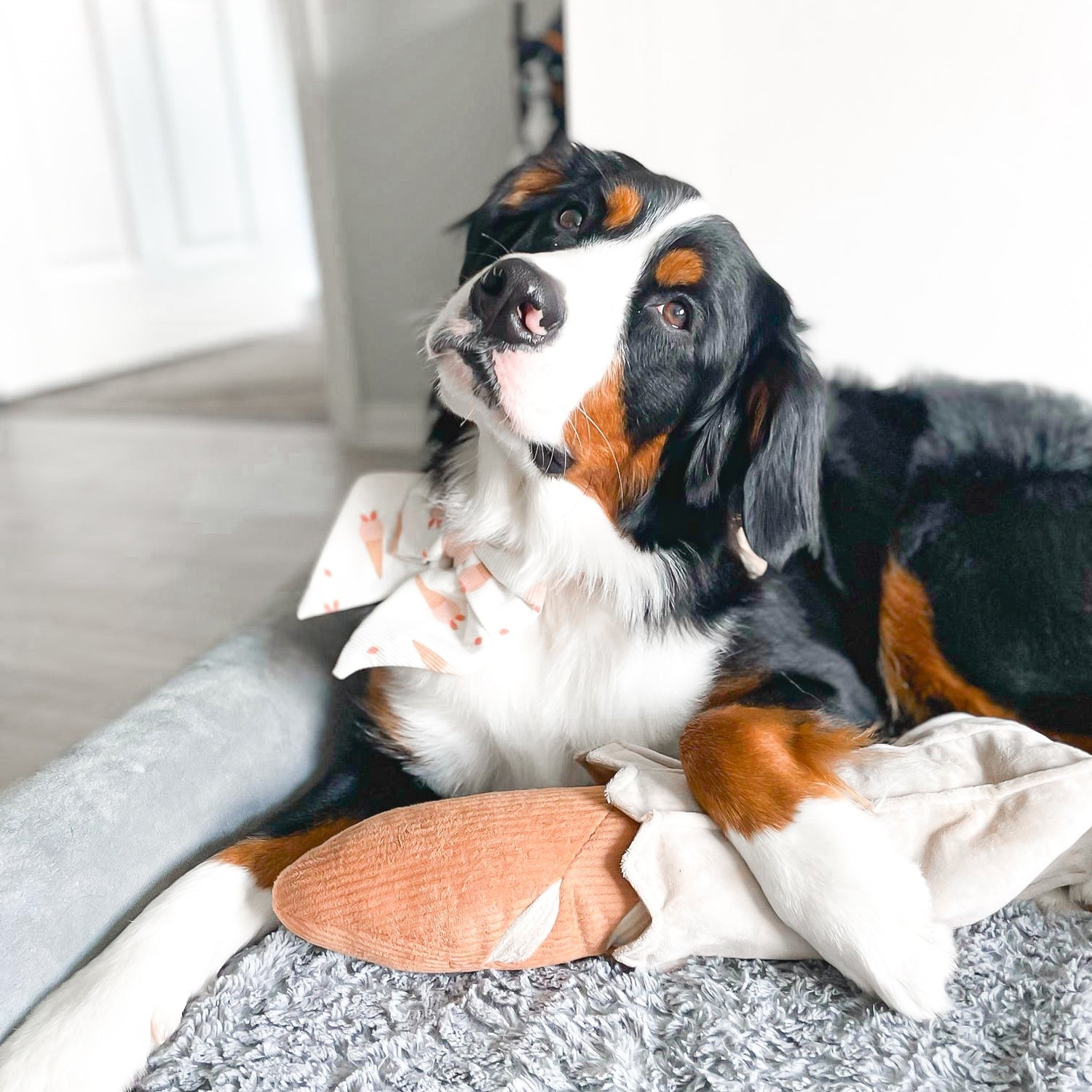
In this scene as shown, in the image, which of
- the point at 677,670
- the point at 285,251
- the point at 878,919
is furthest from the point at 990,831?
the point at 285,251

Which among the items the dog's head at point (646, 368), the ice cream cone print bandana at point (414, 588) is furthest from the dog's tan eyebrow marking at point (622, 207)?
the ice cream cone print bandana at point (414, 588)

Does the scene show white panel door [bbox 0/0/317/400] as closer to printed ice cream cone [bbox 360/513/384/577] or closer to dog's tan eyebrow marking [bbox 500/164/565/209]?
printed ice cream cone [bbox 360/513/384/577]

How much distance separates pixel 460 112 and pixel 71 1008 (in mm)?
3265

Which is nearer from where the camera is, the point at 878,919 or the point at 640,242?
the point at 878,919

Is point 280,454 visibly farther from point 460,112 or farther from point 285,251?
point 285,251

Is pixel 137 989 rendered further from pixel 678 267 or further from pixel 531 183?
pixel 531 183

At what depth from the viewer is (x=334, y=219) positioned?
13.2 feet

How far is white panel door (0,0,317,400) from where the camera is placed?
5.16 m

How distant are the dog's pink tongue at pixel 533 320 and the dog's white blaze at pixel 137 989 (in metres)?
0.77

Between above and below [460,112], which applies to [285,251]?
below

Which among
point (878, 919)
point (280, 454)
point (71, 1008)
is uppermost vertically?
point (878, 919)

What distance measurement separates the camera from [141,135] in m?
5.69

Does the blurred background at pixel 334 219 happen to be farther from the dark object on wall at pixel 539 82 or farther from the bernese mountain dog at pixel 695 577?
the bernese mountain dog at pixel 695 577

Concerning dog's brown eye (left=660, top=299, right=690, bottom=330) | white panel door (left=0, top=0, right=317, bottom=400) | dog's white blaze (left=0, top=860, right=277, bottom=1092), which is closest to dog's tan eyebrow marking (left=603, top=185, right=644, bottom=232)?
dog's brown eye (left=660, top=299, right=690, bottom=330)
